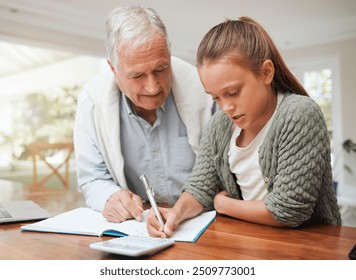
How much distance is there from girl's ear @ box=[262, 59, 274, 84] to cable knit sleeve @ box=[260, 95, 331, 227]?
85 millimetres

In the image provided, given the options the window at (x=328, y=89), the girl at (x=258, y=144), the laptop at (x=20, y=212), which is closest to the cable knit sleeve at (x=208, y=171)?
the girl at (x=258, y=144)

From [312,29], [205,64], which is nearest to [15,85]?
[312,29]

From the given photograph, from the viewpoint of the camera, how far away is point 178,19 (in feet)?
16.9

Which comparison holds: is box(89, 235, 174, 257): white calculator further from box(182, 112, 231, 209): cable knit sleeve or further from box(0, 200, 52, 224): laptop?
box(0, 200, 52, 224): laptop

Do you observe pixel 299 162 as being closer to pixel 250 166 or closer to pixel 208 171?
pixel 250 166

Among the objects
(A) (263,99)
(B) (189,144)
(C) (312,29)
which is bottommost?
(B) (189,144)

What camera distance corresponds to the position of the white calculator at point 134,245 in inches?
26.1

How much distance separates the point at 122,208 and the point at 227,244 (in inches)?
13.6

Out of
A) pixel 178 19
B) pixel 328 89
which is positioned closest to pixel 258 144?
pixel 178 19

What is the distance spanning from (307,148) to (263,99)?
160 millimetres

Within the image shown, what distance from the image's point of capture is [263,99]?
0.91m

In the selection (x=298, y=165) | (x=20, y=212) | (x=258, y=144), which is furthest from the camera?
(x=20, y=212)
